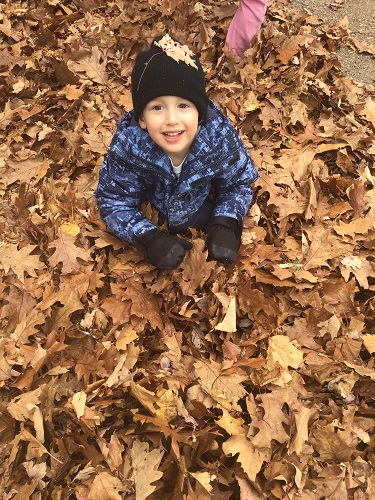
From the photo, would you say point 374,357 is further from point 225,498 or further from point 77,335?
point 77,335

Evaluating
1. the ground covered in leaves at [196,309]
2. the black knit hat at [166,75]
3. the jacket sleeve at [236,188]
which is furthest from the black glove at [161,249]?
the black knit hat at [166,75]

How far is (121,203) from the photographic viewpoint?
291 cm

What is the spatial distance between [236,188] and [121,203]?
788 millimetres

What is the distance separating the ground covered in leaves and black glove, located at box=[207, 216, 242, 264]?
0.08 meters

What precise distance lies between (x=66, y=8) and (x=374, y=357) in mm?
4422

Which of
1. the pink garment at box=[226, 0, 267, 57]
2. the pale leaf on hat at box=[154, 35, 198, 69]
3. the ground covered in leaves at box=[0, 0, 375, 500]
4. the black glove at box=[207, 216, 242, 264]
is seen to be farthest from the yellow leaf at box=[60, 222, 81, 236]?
the pink garment at box=[226, 0, 267, 57]

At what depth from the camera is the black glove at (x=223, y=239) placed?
2.87m

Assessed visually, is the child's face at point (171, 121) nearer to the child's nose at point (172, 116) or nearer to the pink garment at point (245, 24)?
the child's nose at point (172, 116)

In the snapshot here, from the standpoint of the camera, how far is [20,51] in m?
4.25

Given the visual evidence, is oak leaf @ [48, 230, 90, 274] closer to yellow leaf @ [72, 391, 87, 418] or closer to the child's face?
yellow leaf @ [72, 391, 87, 418]

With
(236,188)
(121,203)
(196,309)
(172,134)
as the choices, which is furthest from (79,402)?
(236,188)

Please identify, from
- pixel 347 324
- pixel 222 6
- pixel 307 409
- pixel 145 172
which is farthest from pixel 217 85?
pixel 307 409

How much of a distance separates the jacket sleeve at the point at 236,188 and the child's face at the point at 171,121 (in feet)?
1.66

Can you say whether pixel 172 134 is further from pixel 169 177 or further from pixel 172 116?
pixel 169 177
